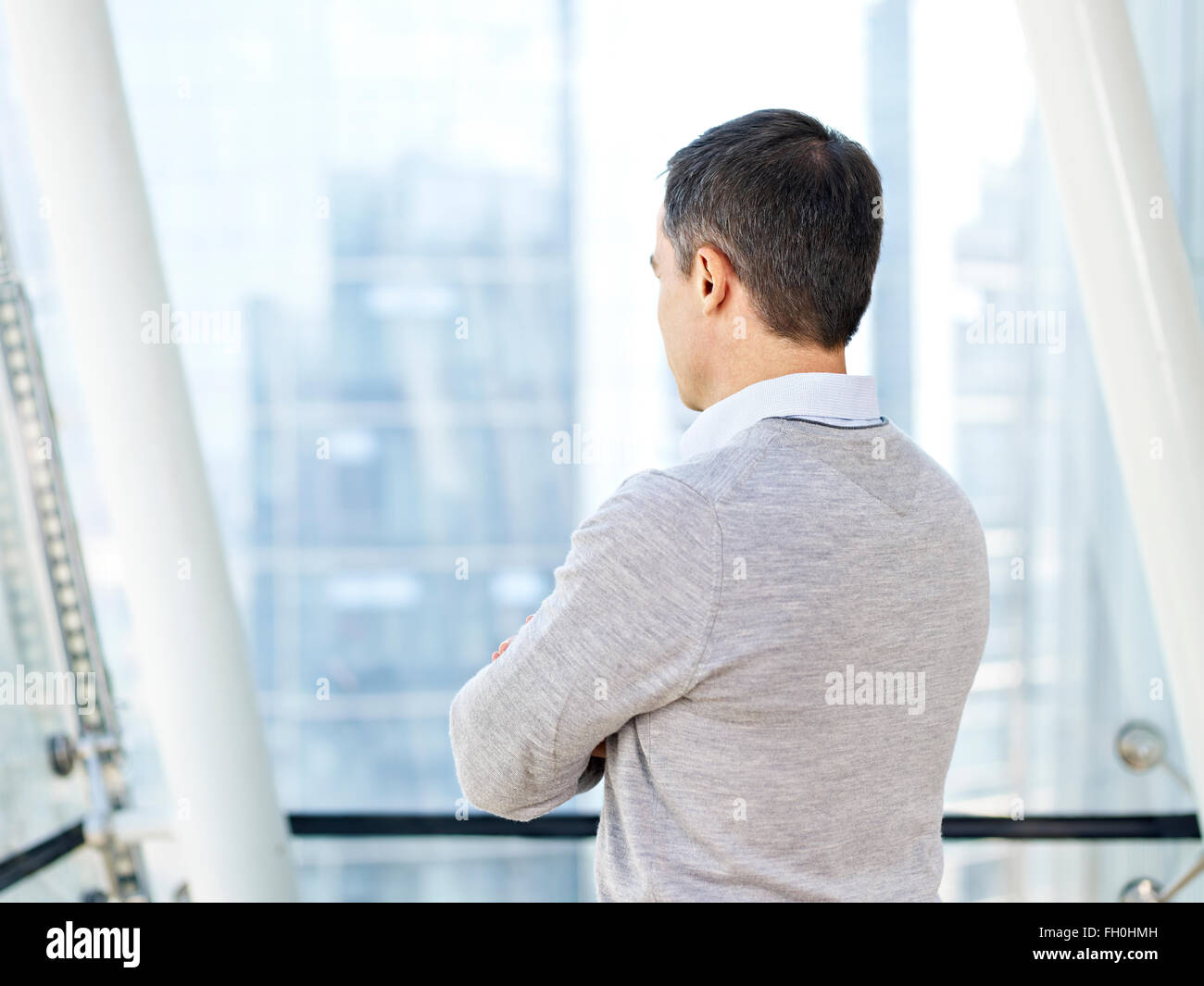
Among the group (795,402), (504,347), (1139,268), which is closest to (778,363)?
(795,402)

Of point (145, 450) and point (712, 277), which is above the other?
point (712, 277)

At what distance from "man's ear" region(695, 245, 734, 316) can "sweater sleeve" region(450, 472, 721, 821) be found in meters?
0.13

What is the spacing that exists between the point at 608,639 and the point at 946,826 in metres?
0.93

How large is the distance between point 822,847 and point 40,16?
40.3 inches

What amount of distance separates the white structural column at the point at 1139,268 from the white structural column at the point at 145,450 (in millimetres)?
913

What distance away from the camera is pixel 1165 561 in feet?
3.19

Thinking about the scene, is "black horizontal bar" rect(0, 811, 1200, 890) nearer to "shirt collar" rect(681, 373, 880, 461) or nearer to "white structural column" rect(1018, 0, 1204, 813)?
"white structural column" rect(1018, 0, 1204, 813)

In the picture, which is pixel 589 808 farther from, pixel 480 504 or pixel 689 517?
pixel 689 517

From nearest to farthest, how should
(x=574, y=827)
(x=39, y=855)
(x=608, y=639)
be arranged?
1. (x=608, y=639)
2. (x=39, y=855)
3. (x=574, y=827)

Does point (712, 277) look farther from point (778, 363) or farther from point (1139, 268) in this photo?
point (1139, 268)

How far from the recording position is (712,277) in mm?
587

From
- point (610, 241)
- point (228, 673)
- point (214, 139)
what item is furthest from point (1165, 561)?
point (214, 139)

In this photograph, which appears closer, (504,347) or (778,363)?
(778,363)

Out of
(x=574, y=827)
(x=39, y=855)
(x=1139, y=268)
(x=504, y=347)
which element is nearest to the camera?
(x=1139, y=268)
